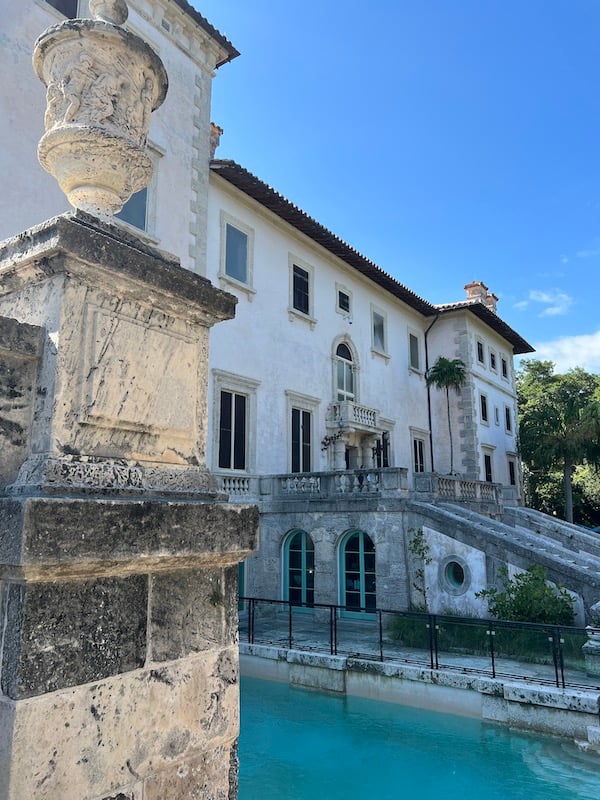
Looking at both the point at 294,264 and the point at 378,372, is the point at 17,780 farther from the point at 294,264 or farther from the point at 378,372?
the point at 378,372

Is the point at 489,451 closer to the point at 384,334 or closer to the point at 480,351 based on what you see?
the point at 480,351

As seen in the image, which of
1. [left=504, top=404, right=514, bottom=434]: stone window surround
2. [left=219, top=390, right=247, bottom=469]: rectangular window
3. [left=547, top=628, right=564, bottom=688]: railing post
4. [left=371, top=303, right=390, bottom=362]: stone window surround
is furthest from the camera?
[left=504, top=404, right=514, bottom=434]: stone window surround

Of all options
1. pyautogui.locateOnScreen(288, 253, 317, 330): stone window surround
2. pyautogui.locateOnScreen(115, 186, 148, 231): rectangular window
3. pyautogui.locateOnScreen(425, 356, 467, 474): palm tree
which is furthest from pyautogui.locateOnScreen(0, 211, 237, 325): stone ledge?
pyautogui.locateOnScreen(425, 356, 467, 474): palm tree

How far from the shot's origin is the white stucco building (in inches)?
483

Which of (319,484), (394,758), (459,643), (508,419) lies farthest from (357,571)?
(508,419)

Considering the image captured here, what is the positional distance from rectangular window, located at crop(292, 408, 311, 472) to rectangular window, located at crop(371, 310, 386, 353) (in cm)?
583

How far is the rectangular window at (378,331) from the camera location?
2386 cm

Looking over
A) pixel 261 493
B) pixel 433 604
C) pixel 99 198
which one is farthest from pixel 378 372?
pixel 99 198

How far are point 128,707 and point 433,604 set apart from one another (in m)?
13.3

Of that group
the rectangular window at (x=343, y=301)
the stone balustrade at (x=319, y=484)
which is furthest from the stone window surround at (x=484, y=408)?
the stone balustrade at (x=319, y=484)

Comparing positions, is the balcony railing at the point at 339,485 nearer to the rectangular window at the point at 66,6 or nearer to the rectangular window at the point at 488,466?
the rectangular window at the point at 66,6

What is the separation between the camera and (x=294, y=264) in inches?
773

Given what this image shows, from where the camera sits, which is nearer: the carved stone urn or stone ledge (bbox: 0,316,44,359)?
stone ledge (bbox: 0,316,44,359)

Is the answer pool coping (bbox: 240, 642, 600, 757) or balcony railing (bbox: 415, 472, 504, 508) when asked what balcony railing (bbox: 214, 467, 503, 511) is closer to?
balcony railing (bbox: 415, 472, 504, 508)
